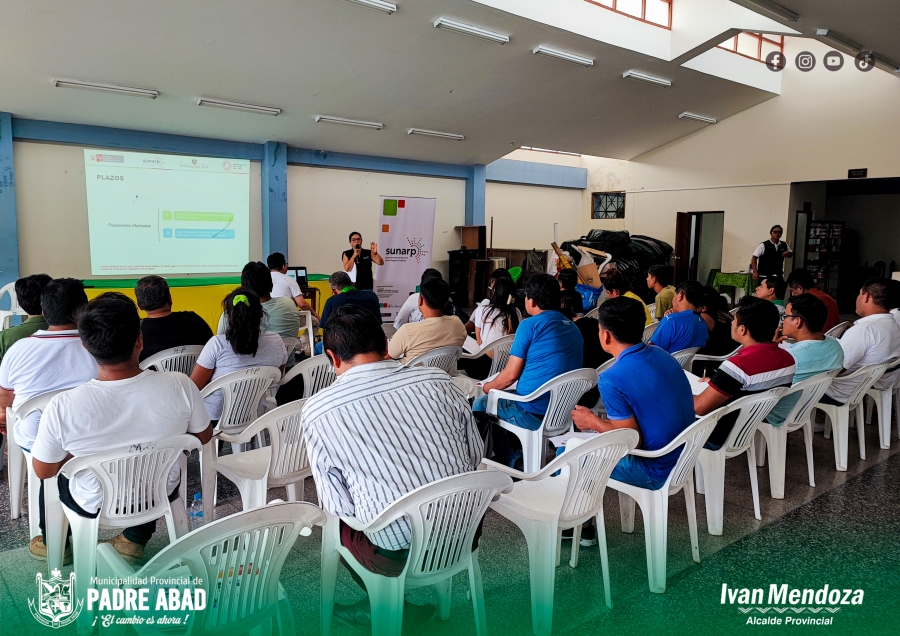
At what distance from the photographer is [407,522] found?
5.44ft

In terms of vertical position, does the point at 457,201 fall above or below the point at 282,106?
below

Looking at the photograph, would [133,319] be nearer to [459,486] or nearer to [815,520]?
[459,486]

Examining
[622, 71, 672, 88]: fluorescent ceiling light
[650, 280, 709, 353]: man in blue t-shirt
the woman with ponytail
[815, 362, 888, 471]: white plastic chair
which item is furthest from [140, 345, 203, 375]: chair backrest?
[622, 71, 672, 88]: fluorescent ceiling light

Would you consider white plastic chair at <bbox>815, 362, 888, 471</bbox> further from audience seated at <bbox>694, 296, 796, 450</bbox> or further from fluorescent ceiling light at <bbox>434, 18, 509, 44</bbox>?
fluorescent ceiling light at <bbox>434, 18, 509, 44</bbox>

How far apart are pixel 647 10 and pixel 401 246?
14.6ft

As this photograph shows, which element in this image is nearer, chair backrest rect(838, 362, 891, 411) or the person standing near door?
chair backrest rect(838, 362, 891, 411)

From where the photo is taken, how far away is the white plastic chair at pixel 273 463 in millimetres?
2348

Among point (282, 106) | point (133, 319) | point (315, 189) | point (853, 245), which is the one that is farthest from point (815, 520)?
point (853, 245)

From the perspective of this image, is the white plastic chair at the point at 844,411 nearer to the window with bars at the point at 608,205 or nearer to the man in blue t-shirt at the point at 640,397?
the man in blue t-shirt at the point at 640,397

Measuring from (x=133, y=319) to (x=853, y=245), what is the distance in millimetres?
15091

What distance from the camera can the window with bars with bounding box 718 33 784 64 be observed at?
966 centimetres

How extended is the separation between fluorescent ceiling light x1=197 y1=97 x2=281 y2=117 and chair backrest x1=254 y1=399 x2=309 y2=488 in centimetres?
596

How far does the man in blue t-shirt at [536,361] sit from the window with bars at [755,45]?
27.6ft

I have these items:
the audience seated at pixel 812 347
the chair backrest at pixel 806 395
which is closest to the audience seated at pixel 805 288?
the audience seated at pixel 812 347
